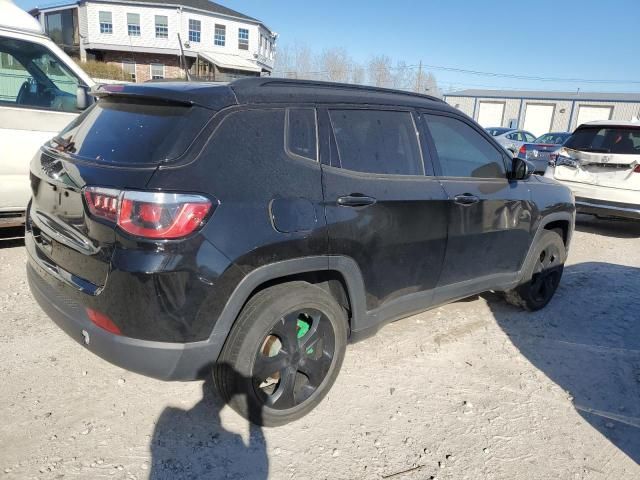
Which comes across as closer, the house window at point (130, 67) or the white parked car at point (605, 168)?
the white parked car at point (605, 168)

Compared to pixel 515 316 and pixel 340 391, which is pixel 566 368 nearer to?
pixel 515 316

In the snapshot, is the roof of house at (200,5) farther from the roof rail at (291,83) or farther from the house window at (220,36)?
the roof rail at (291,83)

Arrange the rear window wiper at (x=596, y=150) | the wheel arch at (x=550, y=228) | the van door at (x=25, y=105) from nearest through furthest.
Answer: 1. the wheel arch at (x=550, y=228)
2. the van door at (x=25, y=105)
3. the rear window wiper at (x=596, y=150)

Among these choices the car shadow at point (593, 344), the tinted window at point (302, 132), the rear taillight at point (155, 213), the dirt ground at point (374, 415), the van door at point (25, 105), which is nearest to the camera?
the rear taillight at point (155, 213)

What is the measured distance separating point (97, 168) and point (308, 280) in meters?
1.25

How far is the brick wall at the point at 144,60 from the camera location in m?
39.5

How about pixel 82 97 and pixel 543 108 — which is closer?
pixel 82 97

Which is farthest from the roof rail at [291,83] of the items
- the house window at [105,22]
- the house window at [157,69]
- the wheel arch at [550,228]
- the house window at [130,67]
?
the house window at [105,22]

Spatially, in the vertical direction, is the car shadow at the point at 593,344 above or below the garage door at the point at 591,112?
below

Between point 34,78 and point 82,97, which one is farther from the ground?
point 34,78

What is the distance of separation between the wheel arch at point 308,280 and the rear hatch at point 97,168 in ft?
1.97

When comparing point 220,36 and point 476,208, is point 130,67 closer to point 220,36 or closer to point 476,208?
point 220,36

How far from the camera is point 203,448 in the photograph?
8.39 ft

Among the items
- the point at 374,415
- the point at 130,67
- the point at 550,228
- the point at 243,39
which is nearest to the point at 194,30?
the point at 243,39
